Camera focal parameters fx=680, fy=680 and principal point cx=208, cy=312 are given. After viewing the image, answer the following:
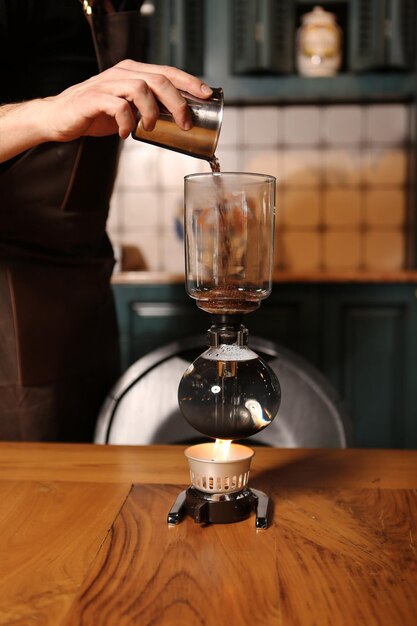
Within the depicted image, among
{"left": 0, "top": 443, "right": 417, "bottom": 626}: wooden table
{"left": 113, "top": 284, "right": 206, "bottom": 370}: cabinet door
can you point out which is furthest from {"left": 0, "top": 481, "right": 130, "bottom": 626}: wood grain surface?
{"left": 113, "top": 284, "right": 206, "bottom": 370}: cabinet door

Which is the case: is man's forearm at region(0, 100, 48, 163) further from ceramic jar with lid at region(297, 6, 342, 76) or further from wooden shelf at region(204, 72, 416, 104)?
ceramic jar with lid at region(297, 6, 342, 76)

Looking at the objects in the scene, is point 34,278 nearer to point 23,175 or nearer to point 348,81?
point 23,175

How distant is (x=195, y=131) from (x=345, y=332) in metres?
1.87

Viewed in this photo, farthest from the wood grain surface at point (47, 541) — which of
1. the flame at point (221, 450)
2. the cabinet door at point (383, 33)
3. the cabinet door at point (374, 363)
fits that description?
the cabinet door at point (383, 33)

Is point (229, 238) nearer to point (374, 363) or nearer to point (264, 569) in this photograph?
point (264, 569)

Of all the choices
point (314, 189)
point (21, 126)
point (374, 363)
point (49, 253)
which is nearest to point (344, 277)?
point (374, 363)

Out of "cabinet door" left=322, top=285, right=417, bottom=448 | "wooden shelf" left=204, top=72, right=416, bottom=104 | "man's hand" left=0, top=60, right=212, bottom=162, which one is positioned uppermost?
"wooden shelf" left=204, top=72, right=416, bottom=104

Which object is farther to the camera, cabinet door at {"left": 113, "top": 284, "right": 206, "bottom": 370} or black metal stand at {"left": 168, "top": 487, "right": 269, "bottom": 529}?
cabinet door at {"left": 113, "top": 284, "right": 206, "bottom": 370}

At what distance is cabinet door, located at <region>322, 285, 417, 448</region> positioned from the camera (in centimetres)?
256

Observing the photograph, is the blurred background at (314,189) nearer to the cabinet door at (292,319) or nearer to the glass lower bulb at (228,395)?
the cabinet door at (292,319)

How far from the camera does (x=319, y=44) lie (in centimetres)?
279

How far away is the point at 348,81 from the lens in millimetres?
2787

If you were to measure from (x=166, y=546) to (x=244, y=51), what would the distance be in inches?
98.8

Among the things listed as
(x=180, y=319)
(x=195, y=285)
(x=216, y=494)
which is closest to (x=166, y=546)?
(x=216, y=494)
